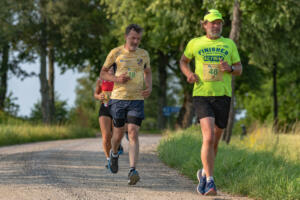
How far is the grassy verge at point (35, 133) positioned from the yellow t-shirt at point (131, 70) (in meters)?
11.0

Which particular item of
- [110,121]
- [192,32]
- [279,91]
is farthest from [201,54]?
[279,91]

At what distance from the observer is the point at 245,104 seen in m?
46.8

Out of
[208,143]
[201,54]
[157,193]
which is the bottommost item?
[157,193]

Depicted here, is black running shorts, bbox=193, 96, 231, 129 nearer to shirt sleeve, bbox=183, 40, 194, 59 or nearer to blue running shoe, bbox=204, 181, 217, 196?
shirt sleeve, bbox=183, 40, 194, 59

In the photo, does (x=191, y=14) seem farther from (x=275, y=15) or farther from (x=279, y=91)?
(x=279, y=91)

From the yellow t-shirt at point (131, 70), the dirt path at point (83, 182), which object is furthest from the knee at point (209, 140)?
the yellow t-shirt at point (131, 70)

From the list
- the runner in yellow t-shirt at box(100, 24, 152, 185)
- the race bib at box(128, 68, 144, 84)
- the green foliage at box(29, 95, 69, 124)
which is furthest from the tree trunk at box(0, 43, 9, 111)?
the race bib at box(128, 68, 144, 84)

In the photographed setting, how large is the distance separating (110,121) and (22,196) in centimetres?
288

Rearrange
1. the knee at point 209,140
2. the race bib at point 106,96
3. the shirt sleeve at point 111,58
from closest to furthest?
the knee at point 209,140 < the shirt sleeve at point 111,58 < the race bib at point 106,96

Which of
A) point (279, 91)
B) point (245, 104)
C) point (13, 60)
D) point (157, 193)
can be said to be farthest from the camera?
point (245, 104)

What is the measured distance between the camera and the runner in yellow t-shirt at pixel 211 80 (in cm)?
598

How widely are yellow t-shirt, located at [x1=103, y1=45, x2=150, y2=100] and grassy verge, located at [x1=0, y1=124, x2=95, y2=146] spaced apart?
1102 cm

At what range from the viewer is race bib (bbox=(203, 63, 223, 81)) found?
6.04m

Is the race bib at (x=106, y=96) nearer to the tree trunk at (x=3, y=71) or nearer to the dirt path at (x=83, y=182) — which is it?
the dirt path at (x=83, y=182)
